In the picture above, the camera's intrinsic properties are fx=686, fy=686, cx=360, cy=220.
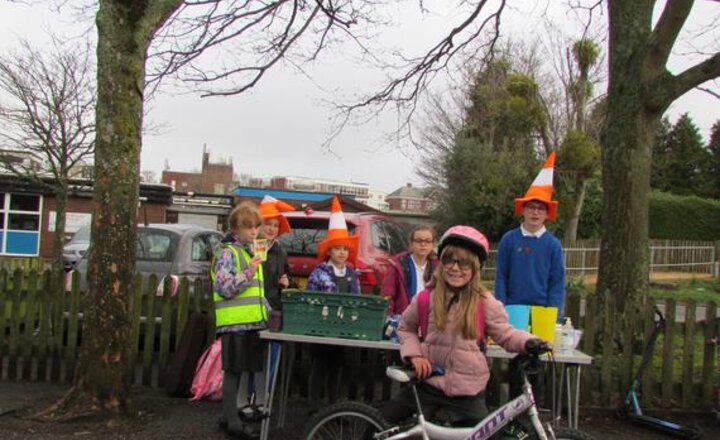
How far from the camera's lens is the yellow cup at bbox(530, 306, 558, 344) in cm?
437

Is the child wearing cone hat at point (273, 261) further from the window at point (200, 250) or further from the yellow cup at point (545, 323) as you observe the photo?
the window at point (200, 250)

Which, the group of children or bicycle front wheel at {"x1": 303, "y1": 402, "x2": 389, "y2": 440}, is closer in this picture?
bicycle front wheel at {"x1": 303, "y1": 402, "x2": 389, "y2": 440}

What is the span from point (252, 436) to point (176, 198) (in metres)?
37.0

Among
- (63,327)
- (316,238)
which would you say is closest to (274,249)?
(316,238)

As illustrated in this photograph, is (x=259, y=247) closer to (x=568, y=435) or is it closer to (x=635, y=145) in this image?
(x=568, y=435)

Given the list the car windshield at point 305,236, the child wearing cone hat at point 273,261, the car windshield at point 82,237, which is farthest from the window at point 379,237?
the car windshield at point 82,237

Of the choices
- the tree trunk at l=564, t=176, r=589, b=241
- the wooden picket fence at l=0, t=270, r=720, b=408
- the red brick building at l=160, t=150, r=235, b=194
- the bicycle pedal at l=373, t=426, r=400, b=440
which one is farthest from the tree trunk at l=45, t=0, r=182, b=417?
the red brick building at l=160, t=150, r=235, b=194

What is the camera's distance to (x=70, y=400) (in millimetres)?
5543

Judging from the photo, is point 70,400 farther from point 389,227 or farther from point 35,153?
point 35,153

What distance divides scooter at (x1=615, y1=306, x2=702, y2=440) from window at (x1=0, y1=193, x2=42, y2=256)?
2767cm

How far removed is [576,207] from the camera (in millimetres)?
26484

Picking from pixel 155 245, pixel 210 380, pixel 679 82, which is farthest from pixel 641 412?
pixel 155 245

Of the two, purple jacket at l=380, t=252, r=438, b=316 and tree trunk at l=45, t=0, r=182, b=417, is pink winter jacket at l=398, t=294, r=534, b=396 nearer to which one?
purple jacket at l=380, t=252, r=438, b=316

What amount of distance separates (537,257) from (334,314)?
1618 millimetres
